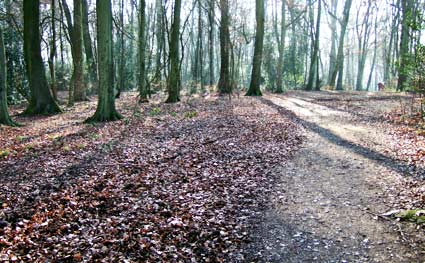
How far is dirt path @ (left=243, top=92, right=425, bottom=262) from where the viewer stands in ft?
13.6

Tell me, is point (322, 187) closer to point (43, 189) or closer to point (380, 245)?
point (380, 245)

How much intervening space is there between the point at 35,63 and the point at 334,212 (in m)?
14.3

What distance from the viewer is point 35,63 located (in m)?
15.2

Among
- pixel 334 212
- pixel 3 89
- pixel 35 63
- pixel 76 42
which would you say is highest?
pixel 76 42

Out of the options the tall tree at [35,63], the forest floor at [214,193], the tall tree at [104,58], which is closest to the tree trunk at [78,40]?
the tall tree at [35,63]

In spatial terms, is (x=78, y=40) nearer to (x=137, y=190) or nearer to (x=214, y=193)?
(x=137, y=190)

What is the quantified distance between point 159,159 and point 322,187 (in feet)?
12.3

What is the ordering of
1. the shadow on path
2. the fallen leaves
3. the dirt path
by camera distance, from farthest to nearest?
the shadow on path
the fallen leaves
the dirt path

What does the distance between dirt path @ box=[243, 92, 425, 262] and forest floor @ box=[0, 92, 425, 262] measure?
0.02 meters

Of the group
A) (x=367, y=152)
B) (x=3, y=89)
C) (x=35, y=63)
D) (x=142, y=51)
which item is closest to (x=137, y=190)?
(x=367, y=152)

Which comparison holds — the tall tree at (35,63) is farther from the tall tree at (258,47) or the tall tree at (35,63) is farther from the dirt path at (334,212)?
the dirt path at (334,212)

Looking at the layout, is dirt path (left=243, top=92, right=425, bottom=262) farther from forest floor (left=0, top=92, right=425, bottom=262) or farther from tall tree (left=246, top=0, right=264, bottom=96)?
tall tree (left=246, top=0, right=264, bottom=96)

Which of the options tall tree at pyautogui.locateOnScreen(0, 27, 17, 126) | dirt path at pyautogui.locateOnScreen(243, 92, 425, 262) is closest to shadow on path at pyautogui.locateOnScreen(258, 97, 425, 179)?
dirt path at pyautogui.locateOnScreen(243, 92, 425, 262)

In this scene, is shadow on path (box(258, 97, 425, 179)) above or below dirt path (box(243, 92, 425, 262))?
above
